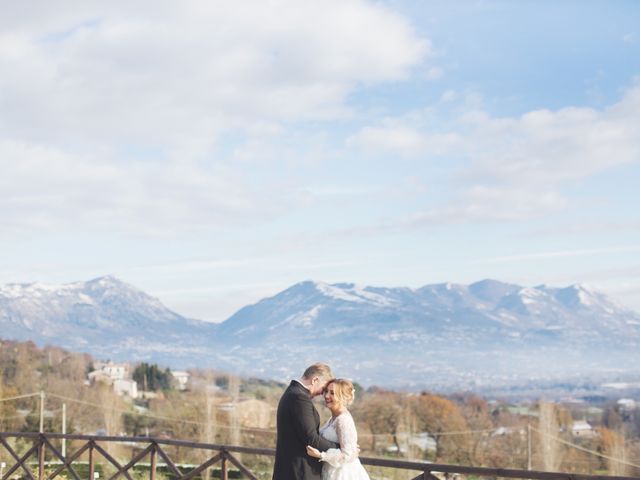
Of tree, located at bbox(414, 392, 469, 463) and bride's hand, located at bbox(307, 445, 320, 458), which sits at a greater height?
bride's hand, located at bbox(307, 445, 320, 458)

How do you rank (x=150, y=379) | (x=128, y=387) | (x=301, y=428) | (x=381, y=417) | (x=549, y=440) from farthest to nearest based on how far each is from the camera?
(x=150, y=379) → (x=128, y=387) → (x=381, y=417) → (x=549, y=440) → (x=301, y=428)

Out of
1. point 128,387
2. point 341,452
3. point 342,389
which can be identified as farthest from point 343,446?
point 128,387

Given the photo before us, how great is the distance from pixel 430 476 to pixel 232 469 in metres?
36.6

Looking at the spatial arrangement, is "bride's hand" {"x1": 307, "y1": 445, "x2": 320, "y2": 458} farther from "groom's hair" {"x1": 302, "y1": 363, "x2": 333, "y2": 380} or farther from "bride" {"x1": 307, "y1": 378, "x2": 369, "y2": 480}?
"groom's hair" {"x1": 302, "y1": 363, "x2": 333, "y2": 380}

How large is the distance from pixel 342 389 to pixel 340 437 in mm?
377

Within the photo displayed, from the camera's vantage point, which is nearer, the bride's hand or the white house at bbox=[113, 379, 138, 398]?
the bride's hand

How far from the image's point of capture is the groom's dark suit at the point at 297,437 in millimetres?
5422

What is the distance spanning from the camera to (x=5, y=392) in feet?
166

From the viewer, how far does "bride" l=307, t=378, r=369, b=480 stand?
17.6 ft

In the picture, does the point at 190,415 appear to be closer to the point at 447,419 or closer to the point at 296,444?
the point at 447,419

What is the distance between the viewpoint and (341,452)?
5.50 m

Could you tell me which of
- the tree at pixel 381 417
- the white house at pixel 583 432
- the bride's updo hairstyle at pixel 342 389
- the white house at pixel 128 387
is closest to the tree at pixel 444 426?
the tree at pixel 381 417

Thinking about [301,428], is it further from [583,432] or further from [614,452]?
[583,432]

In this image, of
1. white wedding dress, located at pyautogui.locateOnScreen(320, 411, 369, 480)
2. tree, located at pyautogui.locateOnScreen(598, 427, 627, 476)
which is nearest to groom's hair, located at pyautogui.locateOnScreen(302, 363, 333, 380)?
white wedding dress, located at pyautogui.locateOnScreen(320, 411, 369, 480)
